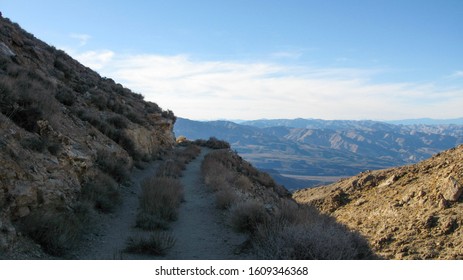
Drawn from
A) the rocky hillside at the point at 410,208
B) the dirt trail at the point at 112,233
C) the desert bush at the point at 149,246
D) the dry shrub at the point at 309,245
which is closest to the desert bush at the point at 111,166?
the dirt trail at the point at 112,233

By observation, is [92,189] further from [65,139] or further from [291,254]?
[291,254]

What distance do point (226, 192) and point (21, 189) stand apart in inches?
264

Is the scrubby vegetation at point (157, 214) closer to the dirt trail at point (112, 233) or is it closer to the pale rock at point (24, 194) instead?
the dirt trail at point (112, 233)

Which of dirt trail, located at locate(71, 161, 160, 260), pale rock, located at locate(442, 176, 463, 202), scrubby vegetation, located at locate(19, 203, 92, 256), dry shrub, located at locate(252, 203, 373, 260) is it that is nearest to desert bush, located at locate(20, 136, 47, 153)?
scrubby vegetation, located at locate(19, 203, 92, 256)

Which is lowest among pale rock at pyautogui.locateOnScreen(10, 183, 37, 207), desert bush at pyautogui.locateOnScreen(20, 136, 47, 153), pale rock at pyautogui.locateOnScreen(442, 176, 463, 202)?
pale rock at pyautogui.locateOnScreen(442, 176, 463, 202)

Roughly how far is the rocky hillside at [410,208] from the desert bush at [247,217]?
25.2 feet

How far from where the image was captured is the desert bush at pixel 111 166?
13609 mm

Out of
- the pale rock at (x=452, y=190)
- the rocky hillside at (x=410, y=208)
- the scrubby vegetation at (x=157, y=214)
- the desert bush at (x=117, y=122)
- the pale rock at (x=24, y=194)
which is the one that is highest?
the desert bush at (x=117, y=122)

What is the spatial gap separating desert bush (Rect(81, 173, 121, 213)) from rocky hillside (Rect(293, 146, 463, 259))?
10.5 m

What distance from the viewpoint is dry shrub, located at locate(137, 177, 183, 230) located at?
9.90 m

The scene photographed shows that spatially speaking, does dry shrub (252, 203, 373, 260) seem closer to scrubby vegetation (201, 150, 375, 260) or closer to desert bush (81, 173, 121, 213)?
scrubby vegetation (201, 150, 375, 260)

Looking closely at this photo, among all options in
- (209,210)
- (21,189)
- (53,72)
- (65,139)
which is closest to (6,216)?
(21,189)

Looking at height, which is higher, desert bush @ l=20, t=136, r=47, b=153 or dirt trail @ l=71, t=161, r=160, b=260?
desert bush @ l=20, t=136, r=47, b=153

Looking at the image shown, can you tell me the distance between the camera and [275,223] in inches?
317
